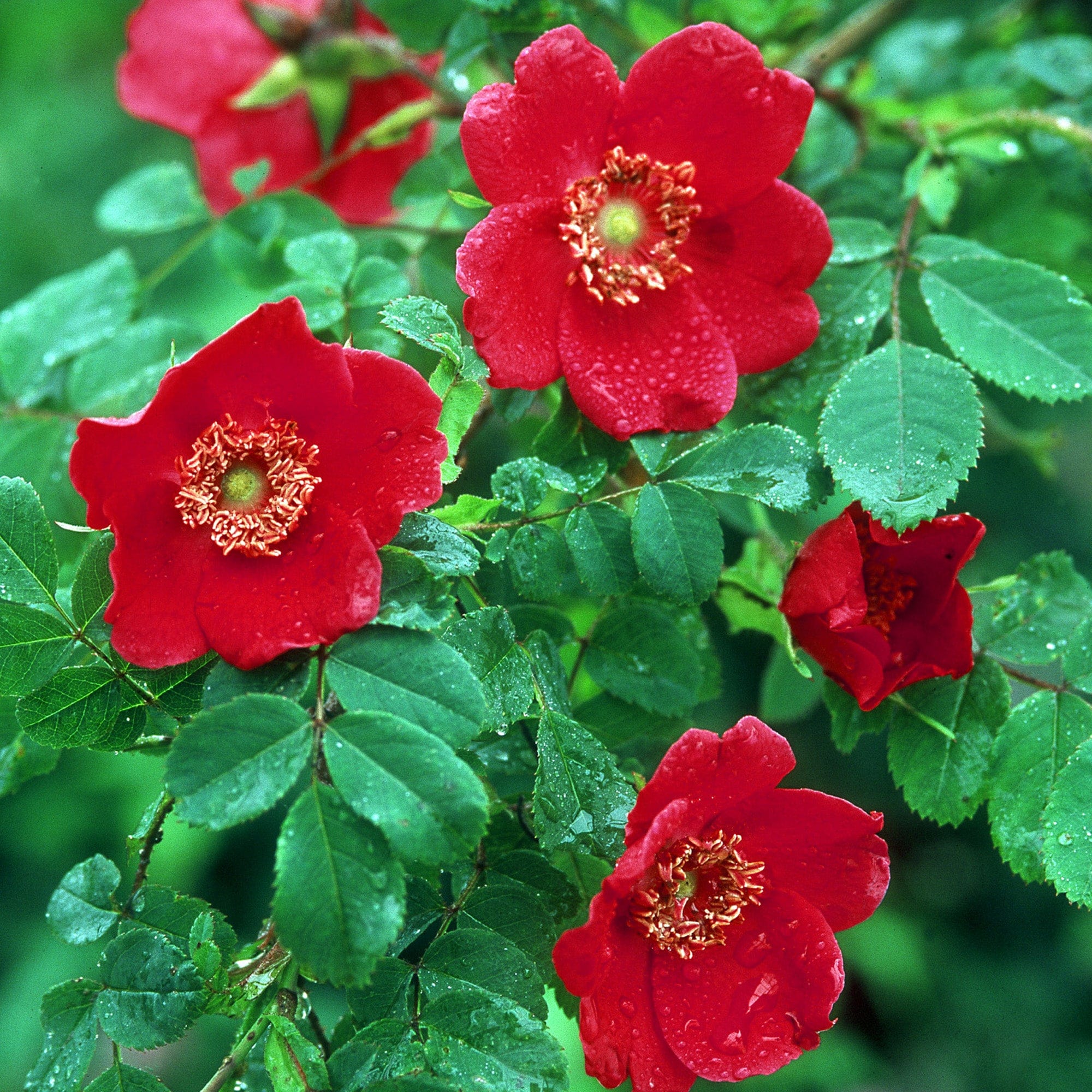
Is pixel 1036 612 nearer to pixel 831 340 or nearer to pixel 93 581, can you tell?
pixel 831 340

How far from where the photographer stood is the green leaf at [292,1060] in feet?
1.96

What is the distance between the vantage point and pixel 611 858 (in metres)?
0.69

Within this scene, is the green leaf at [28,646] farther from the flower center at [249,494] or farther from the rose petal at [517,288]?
the rose petal at [517,288]

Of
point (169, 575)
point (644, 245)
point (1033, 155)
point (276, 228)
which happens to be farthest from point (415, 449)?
point (1033, 155)

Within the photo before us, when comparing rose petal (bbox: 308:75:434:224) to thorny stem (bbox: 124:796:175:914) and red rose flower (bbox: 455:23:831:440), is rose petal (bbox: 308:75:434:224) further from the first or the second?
thorny stem (bbox: 124:796:175:914)

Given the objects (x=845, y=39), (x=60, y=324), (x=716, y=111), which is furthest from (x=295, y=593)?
(x=845, y=39)

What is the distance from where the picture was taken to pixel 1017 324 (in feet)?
2.80

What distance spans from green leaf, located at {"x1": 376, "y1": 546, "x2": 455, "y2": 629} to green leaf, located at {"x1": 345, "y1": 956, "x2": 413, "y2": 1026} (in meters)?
0.23

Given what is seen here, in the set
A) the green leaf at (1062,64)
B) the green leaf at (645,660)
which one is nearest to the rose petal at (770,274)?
the green leaf at (645,660)

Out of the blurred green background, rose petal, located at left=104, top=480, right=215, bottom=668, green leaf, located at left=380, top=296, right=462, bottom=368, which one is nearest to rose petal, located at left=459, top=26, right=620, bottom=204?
green leaf, located at left=380, top=296, right=462, bottom=368

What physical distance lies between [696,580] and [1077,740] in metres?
0.31

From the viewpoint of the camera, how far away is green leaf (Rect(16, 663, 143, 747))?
683 mm

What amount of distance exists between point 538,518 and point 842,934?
5.61ft

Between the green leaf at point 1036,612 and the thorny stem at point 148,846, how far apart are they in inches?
24.6
